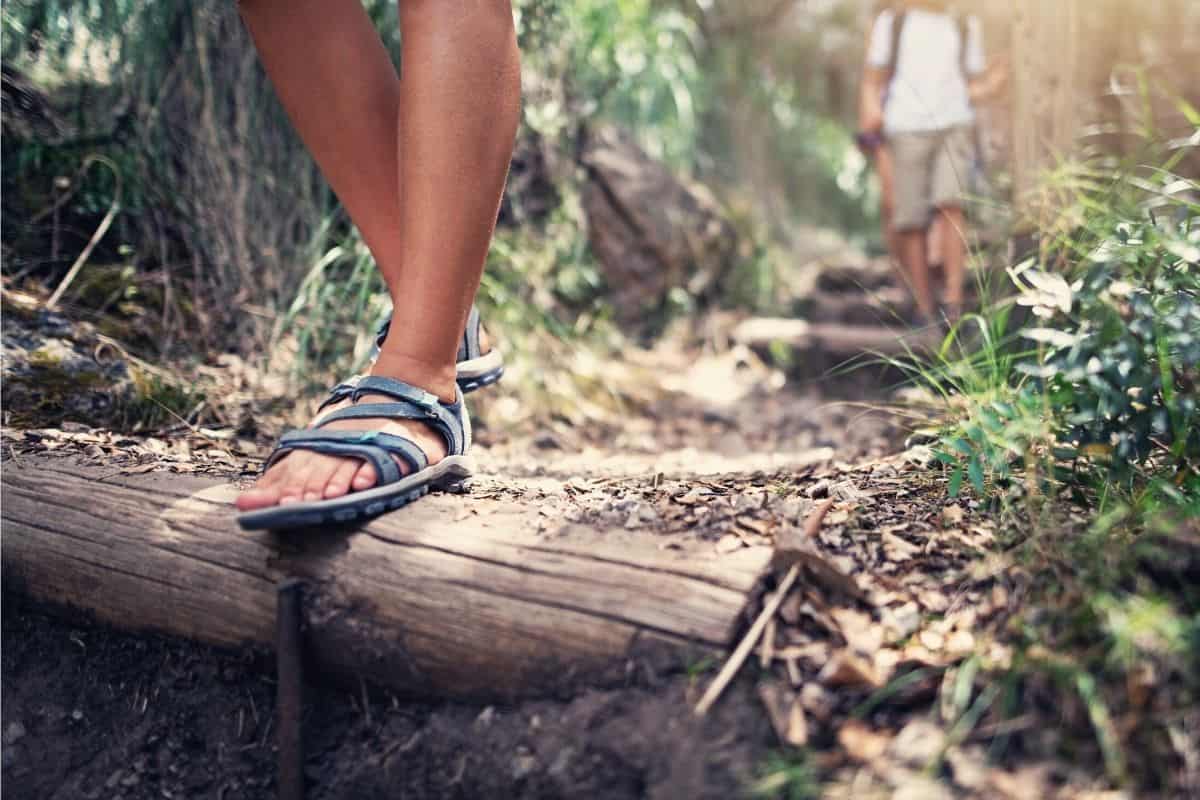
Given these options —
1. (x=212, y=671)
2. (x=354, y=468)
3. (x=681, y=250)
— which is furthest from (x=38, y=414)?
(x=681, y=250)

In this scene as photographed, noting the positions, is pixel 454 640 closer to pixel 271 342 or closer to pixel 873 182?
pixel 271 342

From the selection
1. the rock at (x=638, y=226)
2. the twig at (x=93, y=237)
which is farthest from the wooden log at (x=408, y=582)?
the rock at (x=638, y=226)

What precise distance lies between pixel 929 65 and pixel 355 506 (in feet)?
12.1

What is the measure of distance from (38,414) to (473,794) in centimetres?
132

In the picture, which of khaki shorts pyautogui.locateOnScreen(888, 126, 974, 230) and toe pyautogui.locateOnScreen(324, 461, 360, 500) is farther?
khaki shorts pyautogui.locateOnScreen(888, 126, 974, 230)

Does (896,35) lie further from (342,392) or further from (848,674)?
(848,674)

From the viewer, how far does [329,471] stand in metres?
1.29

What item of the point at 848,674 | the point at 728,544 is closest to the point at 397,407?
the point at 728,544

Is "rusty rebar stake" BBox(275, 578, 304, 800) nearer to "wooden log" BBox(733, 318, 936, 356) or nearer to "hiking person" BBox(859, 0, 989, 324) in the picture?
"wooden log" BBox(733, 318, 936, 356)

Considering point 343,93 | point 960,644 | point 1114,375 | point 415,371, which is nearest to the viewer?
Answer: point 960,644

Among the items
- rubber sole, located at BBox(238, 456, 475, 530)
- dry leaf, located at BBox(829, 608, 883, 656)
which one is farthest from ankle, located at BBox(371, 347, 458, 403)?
dry leaf, located at BBox(829, 608, 883, 656)

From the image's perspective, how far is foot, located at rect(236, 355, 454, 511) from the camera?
4.06ft

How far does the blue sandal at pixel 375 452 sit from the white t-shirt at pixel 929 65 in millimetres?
3256

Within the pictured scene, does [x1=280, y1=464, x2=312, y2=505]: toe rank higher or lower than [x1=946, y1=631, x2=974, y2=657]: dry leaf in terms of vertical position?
higher
